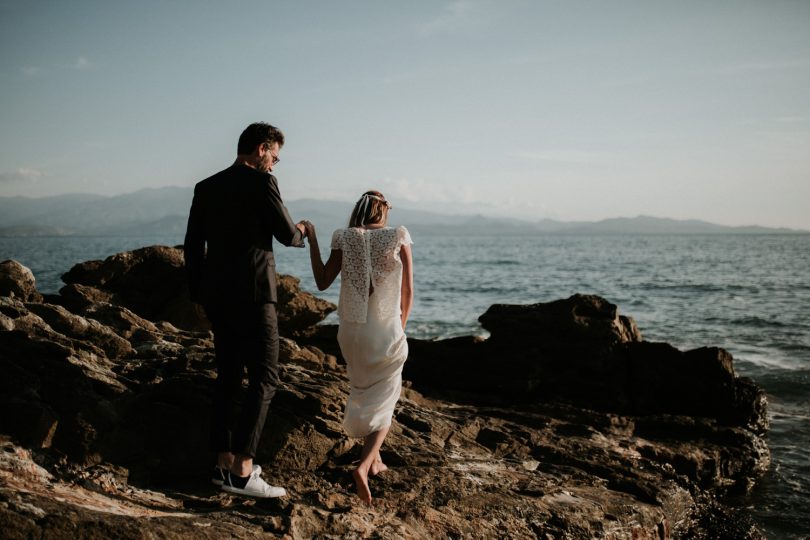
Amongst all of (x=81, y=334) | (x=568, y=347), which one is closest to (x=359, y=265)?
(x=81, y=334)

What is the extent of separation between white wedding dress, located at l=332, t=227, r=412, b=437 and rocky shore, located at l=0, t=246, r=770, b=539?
0.56 m

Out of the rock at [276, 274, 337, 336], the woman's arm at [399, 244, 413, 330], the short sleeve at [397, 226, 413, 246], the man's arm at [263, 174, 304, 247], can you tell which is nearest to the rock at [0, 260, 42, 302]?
the rock at [276, 274, 337, 336]

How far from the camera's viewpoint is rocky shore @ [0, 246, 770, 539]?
4250mm

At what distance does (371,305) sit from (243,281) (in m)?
1.09

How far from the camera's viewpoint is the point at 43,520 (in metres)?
3.31

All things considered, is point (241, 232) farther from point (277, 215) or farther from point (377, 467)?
point (377, 467)

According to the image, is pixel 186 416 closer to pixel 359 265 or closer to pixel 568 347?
pixel 359 265

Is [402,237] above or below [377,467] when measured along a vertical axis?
above

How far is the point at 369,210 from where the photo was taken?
5.11m

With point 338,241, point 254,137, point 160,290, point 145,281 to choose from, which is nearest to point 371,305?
point 338,241

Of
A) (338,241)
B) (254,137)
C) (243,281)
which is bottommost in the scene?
(243,281)

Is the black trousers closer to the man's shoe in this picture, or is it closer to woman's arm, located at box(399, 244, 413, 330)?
the man's shoe

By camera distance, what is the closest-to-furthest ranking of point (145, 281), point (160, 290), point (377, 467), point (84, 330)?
point (377, 467) → point (84, 330) → point (160, 290) → point (145, 281)

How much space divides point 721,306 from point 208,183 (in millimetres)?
29366
